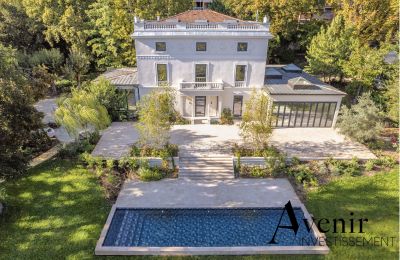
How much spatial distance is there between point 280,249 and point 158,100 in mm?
13642

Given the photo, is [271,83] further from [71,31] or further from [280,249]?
[71,31]

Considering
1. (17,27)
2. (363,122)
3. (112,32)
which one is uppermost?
(17,27)

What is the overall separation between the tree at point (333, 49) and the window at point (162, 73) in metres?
19.9

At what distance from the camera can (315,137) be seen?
2638 cm

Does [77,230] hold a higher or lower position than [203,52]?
lower

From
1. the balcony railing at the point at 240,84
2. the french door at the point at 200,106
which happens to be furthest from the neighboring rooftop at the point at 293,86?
the french door at the point at 200,106

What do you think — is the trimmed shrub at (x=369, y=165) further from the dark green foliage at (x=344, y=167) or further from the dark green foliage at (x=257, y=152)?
the dark green foliage at (x=257, y=152)

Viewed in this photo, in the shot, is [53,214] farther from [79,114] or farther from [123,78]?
[123,78]

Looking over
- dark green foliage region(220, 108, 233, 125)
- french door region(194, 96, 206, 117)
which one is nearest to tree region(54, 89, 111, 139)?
french door region(194, 96, 206, 117)

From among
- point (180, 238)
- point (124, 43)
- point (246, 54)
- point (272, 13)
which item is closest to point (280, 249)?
point (180, 238)

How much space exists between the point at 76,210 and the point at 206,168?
9.90 metres

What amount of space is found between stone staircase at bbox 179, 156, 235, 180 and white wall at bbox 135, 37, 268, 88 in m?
10.2

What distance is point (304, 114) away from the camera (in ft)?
90.5

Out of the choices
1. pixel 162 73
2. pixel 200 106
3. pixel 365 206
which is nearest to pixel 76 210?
pixel 162 73
